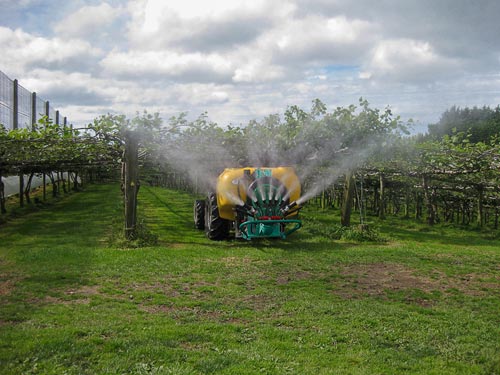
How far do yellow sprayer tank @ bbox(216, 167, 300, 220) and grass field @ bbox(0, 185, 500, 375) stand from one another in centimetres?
136

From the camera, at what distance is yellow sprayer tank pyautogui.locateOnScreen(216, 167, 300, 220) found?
11891mm

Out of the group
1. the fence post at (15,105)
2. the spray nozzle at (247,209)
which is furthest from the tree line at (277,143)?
the fence post at (15,105)

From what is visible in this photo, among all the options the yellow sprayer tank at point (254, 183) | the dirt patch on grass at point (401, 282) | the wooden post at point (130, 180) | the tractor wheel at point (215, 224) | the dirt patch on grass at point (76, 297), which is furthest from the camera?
the tractor wheel at point (215, 224)

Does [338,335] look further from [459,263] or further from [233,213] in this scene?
[233,213]

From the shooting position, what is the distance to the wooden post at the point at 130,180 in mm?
13289

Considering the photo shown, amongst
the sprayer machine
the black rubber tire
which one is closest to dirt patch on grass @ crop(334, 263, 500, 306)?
the sprayer machine

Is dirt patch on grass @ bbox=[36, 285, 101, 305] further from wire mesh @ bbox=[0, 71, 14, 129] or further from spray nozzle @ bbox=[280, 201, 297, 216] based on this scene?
wire mesh @ bbox=[0, 71, 14, 129]

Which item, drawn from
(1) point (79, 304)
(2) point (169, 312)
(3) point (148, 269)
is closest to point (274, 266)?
(3) point (148, 269)

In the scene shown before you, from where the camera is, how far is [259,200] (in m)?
11.8

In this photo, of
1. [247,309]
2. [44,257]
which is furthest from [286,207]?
[44,257]

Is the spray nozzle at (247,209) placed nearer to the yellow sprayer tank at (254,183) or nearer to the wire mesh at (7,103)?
the yellow sprayer tank at (254,183)

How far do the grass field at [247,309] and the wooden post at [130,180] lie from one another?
976mm

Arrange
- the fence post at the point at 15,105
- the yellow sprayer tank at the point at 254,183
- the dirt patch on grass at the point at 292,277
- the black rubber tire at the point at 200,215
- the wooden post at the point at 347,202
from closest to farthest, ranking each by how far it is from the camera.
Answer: the dirt patch on grass at the point at 292,277 → the yellow sprayer tank at the point at 254,183 → the black rubber tire at the point at 200,215 → the wooden post at the point at 347,202 → the fence post at the point at 15,105

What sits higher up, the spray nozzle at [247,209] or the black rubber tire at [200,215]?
the spray nozzle at [247,209]
